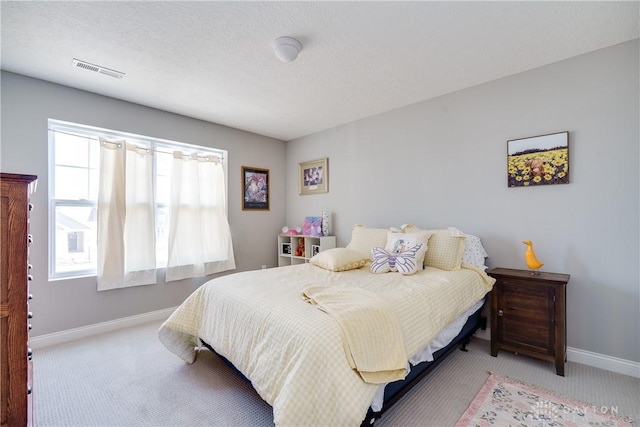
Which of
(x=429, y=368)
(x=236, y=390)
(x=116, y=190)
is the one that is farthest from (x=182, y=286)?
(x=429, y=368)

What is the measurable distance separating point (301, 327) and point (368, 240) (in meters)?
1.80

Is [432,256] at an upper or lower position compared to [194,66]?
lower

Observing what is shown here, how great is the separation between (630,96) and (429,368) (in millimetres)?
2504

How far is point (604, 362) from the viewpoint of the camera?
2.17 m

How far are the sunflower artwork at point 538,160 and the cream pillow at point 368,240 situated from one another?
1.28m

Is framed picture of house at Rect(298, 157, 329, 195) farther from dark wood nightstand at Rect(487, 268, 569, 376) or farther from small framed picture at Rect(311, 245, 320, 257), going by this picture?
dark wood nightstand at Rect(487, 268, 569, 376)

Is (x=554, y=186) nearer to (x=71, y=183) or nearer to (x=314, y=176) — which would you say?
(x=314, y=176)

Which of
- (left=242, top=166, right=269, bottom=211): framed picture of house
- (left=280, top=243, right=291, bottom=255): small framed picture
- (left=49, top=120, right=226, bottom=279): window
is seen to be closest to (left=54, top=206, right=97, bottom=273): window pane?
(left=49, top=120, right=226, bottom=279): window

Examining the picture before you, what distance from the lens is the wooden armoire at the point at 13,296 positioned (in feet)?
3.74

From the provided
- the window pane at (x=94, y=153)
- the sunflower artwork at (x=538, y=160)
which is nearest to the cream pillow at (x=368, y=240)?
the sunflower artwork at (x=538, y=160)

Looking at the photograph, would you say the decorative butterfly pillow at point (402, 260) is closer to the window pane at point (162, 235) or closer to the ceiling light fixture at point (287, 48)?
the ceiling light fixture at point (287, 48)

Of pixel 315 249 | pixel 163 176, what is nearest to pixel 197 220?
pixel 163 176

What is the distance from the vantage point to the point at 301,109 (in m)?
3.35

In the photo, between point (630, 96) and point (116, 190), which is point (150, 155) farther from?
point (630, 96)
